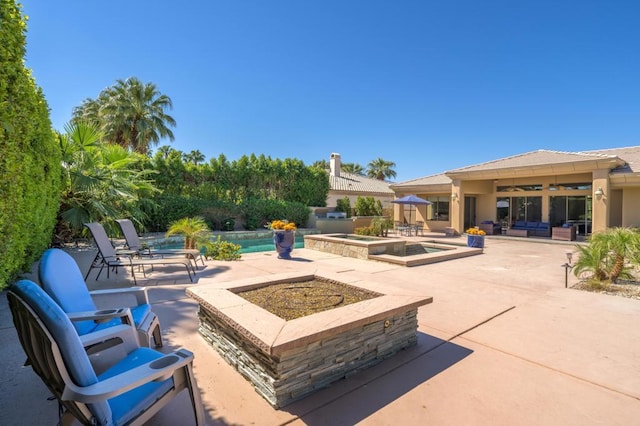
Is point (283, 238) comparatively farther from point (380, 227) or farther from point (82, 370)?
point (82, 370)

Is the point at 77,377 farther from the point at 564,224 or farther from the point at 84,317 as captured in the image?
the point at 564,224

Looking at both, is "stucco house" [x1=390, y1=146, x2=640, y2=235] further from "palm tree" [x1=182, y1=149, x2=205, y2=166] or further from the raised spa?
"palm tree" [x1=182, y1=149, x2=205, y2=166]

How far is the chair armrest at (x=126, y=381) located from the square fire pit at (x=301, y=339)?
69 centimetres

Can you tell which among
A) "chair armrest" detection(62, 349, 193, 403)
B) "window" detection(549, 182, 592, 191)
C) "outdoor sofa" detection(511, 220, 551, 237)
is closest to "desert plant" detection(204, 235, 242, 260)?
"chair armrest" detection(62, 349, 193, 403)

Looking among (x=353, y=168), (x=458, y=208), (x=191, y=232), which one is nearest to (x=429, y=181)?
(x=458, y=208)

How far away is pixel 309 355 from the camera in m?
2.76

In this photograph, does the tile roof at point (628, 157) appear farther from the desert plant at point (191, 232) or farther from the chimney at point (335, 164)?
the chimney at point (335, 164)

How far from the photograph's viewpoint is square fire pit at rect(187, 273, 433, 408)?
2.60 meters

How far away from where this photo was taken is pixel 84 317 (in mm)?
2562

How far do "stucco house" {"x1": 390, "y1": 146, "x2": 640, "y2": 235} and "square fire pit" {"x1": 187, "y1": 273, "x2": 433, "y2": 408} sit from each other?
15.8 m

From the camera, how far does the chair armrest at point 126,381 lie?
1646 mm

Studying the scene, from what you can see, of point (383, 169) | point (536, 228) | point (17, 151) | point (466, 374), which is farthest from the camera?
point (383, 169)

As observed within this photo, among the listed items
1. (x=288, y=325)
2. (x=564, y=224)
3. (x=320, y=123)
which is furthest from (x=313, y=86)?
(x=288, y=325)

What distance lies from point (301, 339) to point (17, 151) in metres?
4.50
